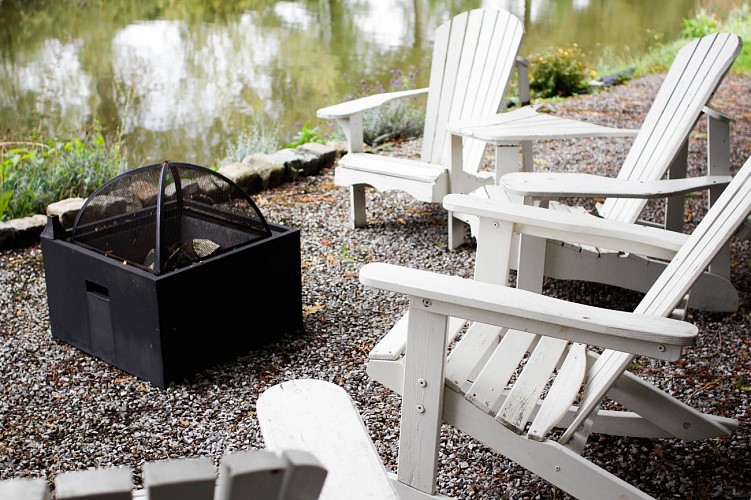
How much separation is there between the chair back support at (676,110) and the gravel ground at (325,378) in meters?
0.50

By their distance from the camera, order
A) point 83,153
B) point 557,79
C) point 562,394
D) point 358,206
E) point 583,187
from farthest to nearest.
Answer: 1. point 557,79
2. point 83,153
3. point 358,206
4. point 583,187
5. point 562,394

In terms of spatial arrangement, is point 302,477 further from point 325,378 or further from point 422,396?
point 325,378

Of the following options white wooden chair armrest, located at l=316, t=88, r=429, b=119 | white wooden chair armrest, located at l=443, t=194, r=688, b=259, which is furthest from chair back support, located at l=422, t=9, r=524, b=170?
white wooden chair armrest, located at l=443, t=194, r=688, b=259

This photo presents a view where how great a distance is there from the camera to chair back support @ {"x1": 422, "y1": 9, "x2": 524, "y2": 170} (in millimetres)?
3736

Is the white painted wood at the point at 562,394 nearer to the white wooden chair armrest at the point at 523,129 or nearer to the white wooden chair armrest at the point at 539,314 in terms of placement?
the white wooden chair armrest at the point at 539,314

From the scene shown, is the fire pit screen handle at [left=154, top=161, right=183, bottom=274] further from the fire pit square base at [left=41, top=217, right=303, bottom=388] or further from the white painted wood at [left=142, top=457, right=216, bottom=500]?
the white painted wood at [left=142, top=457, right=216, bottom=500]

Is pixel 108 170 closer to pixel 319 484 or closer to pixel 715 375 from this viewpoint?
pixel 715 375

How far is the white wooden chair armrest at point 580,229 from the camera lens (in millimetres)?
1942

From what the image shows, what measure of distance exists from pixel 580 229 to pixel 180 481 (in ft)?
5.06

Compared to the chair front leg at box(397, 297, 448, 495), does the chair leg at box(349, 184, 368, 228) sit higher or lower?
lower

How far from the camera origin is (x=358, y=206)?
396cm

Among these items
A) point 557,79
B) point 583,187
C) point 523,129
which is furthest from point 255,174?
point 557,79

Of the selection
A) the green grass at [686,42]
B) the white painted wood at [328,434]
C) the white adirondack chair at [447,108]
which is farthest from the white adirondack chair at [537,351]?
the green grass at [686,42]

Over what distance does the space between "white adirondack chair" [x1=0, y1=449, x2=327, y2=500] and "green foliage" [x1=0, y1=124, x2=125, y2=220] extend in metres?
3.60
